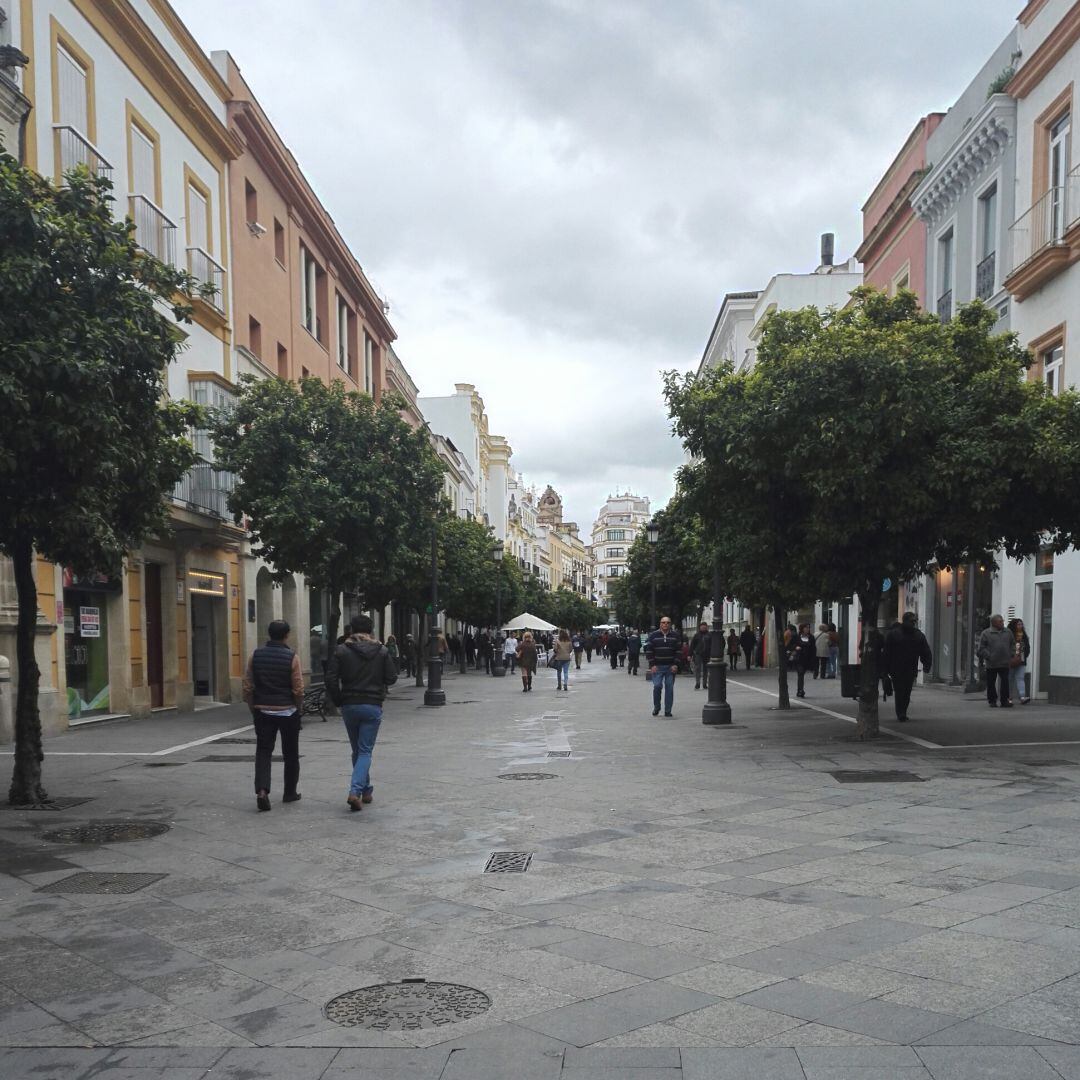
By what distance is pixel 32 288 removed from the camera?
8414 millimetres

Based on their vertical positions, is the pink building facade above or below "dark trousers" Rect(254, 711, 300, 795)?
above

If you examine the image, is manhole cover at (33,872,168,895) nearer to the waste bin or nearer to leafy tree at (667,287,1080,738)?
leafy tree at (667,287,1080,738)

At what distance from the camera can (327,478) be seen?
19.8 metres

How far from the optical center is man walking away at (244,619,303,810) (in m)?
9.58

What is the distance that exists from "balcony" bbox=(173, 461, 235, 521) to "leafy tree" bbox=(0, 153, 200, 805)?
11042 millimetres

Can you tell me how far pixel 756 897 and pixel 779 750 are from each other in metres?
7.33

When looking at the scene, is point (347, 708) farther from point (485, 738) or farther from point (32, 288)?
point (485, 738)

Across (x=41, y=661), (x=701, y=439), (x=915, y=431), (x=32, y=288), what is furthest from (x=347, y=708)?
(x=41, y=661)

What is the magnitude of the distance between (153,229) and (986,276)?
54.9ft

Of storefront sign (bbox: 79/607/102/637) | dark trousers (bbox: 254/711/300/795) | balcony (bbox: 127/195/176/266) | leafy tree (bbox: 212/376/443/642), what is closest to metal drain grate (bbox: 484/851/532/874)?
dark trousers (bbox: 254/711/300/795)

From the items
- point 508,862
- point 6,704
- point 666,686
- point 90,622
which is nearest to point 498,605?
point 666,686

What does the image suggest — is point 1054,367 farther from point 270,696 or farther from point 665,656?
point 270,696

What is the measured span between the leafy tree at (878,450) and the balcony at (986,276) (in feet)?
29.4

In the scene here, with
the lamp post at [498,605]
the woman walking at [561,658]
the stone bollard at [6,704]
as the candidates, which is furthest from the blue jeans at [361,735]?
the lamp post at [498,605]
